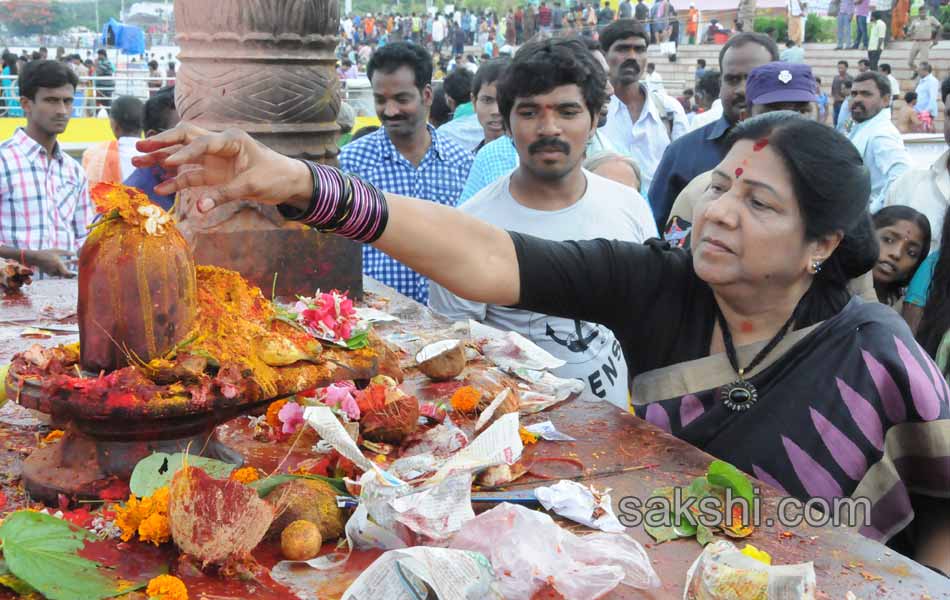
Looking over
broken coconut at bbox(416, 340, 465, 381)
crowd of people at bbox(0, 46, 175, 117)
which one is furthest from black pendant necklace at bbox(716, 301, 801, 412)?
crowd of people at bbox(0, 46, 175, 117)

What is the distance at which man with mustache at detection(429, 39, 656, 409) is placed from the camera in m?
3.32

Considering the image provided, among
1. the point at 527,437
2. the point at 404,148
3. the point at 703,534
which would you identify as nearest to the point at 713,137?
the point at 404,148

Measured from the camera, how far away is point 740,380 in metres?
2.35

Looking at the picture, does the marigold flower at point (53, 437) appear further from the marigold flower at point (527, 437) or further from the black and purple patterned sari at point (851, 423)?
the black and purple patterned sari at point (851, 423)

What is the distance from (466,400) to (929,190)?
3899mm

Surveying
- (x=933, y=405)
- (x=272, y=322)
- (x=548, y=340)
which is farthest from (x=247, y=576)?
(x=548, y=340)

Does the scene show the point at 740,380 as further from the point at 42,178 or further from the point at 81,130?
the point at 81,130

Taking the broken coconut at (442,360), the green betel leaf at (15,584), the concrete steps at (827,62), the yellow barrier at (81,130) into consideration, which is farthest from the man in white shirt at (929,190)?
the concrete steps at (827,62)

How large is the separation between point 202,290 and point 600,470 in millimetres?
924

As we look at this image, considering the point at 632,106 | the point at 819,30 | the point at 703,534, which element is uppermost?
the point at 819,30

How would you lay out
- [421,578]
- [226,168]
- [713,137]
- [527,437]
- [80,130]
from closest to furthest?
[421,578] < [226,168] < [527,437] < [713,137] < [80,130]

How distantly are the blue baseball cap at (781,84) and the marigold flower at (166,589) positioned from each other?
3.84 m

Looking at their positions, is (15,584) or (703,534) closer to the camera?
(15,584)

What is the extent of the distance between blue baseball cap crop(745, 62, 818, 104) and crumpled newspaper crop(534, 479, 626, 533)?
10.6 feet
